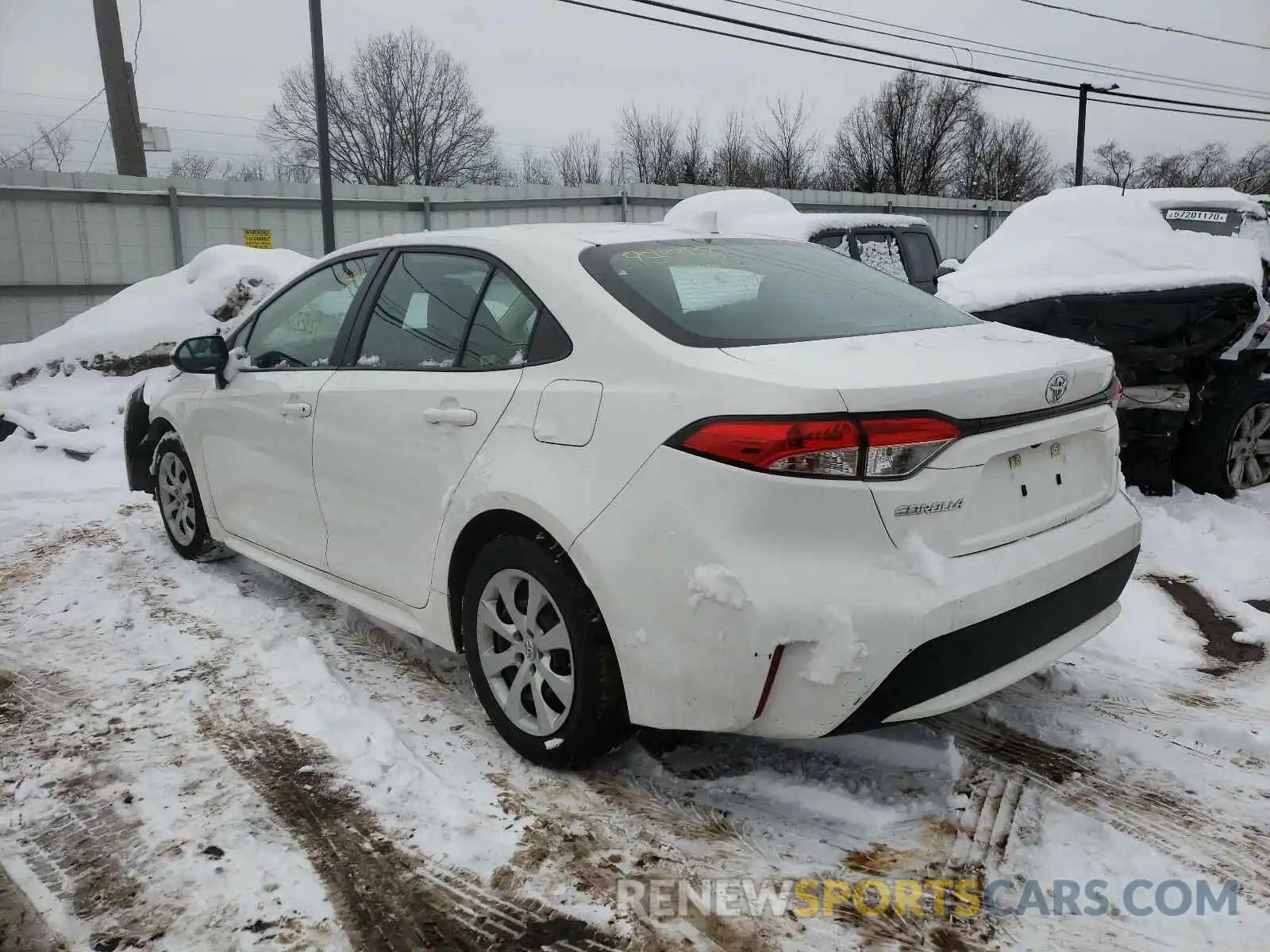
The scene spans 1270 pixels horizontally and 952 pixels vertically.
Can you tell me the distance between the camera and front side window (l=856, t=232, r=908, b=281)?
8.84 m

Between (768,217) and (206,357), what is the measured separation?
651cm

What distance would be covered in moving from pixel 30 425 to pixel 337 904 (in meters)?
7.36

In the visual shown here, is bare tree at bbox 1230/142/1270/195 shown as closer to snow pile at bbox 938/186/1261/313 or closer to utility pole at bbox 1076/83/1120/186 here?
utility pole at bbox 1076/83/1120/186

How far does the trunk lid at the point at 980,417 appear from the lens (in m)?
2.25

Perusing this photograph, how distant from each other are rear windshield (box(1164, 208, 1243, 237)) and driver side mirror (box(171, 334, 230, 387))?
20.4 ft

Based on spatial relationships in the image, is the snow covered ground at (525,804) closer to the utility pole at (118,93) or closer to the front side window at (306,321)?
the front side window at (306,321)

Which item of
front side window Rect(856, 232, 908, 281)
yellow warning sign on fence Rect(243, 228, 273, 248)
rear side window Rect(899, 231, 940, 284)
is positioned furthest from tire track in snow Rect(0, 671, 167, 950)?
yellow warning sign on fence Rect(243, 228, 273, 248)

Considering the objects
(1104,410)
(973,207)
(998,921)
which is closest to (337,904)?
(998,921)

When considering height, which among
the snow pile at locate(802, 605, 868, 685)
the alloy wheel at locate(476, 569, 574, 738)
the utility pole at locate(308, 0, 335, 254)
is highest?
the utility pole at locate(308, 0, 335, 254)

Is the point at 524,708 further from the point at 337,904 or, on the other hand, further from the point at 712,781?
the point at 337,904

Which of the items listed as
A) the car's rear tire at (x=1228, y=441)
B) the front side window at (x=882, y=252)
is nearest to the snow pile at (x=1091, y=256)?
the car's rear tire at (x=1228, y=441)

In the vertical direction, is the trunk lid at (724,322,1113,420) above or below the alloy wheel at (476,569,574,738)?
above

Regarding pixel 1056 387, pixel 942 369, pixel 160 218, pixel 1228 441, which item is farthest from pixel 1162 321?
pixel 160 218

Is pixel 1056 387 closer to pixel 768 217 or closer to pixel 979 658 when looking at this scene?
pixel 979 658
